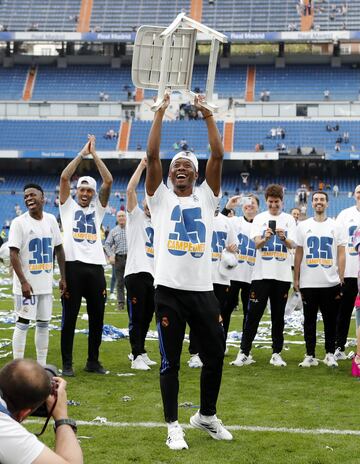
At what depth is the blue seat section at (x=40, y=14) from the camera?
5753cm

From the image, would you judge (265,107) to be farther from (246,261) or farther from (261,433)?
(261,433)

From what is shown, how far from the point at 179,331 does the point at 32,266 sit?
2.84 m

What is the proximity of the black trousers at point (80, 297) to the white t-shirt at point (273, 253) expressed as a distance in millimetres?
1916

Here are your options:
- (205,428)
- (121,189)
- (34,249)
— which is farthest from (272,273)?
(121,189)

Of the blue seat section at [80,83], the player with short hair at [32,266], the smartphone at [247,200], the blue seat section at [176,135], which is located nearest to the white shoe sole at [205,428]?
the player with short hair at [32,266]

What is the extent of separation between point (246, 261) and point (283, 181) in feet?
137

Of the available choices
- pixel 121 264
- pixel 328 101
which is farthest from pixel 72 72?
pixel 121 264

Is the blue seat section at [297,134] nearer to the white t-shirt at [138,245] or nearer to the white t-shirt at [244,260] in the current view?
the white t-shirt at [244,260]

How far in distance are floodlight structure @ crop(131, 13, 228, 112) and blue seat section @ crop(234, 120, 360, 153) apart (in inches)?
1782

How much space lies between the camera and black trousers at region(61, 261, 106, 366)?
8.82 meters

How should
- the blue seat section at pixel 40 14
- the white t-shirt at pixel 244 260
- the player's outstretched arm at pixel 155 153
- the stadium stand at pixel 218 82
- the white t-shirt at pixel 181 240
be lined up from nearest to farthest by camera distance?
1. the player's outstretched arm at pixel 155 153
2. the white t-shirt at pixel 181 240
3. the white t-shirt at pixel 244 260
4. the stadium stand at pixel 218 82
5. the blue seat section at pixel 40 14

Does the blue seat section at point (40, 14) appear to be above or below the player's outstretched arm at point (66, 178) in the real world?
above

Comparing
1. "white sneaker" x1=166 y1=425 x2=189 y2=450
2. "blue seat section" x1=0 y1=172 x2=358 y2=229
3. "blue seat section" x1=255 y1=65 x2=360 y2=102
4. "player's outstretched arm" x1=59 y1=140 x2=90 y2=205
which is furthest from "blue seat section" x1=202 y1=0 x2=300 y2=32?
"white sneaker" x1=166 y1=425 x2=189 y2=450

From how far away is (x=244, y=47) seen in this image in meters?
57.3
